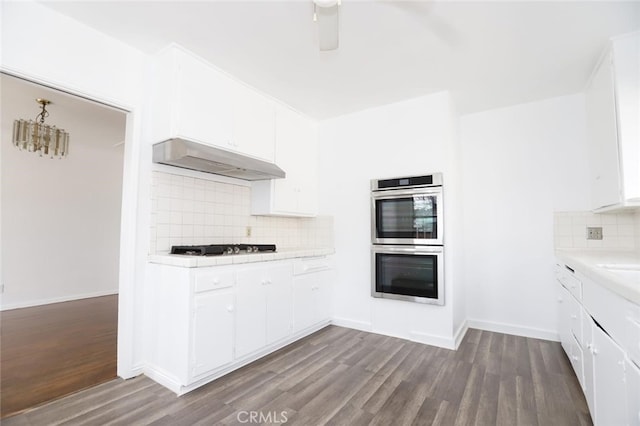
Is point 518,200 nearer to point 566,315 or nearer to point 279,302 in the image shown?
point 566,315

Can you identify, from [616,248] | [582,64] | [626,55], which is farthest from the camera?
[616,248]

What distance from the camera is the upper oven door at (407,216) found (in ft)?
10.0

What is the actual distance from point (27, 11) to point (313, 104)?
92.4 inches

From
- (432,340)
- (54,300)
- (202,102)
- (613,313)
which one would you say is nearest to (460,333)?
(432,340)

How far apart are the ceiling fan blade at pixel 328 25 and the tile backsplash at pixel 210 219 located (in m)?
1.71

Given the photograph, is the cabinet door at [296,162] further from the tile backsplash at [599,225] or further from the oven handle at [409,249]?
the tile backsplash at [599,225]

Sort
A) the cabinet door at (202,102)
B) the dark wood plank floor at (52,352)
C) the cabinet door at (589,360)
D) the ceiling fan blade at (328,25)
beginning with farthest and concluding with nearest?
the cabinet door at (202,102), the dark wood plank floor at (52,352), the cabinet door at (589,360), the ceiling fan blade at (328,25)

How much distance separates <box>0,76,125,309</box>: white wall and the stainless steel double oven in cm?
350

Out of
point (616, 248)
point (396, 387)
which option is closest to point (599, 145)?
point (616, 248)

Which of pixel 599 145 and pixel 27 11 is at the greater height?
pixel 27 11

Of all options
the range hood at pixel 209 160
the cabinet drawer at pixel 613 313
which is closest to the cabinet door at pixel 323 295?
the range hood at pixel 209 160

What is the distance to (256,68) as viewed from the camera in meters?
2.71

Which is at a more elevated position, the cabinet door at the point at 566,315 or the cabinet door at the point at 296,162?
the cabinet door at the point at 296,162

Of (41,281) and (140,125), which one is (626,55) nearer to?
(140,125)
